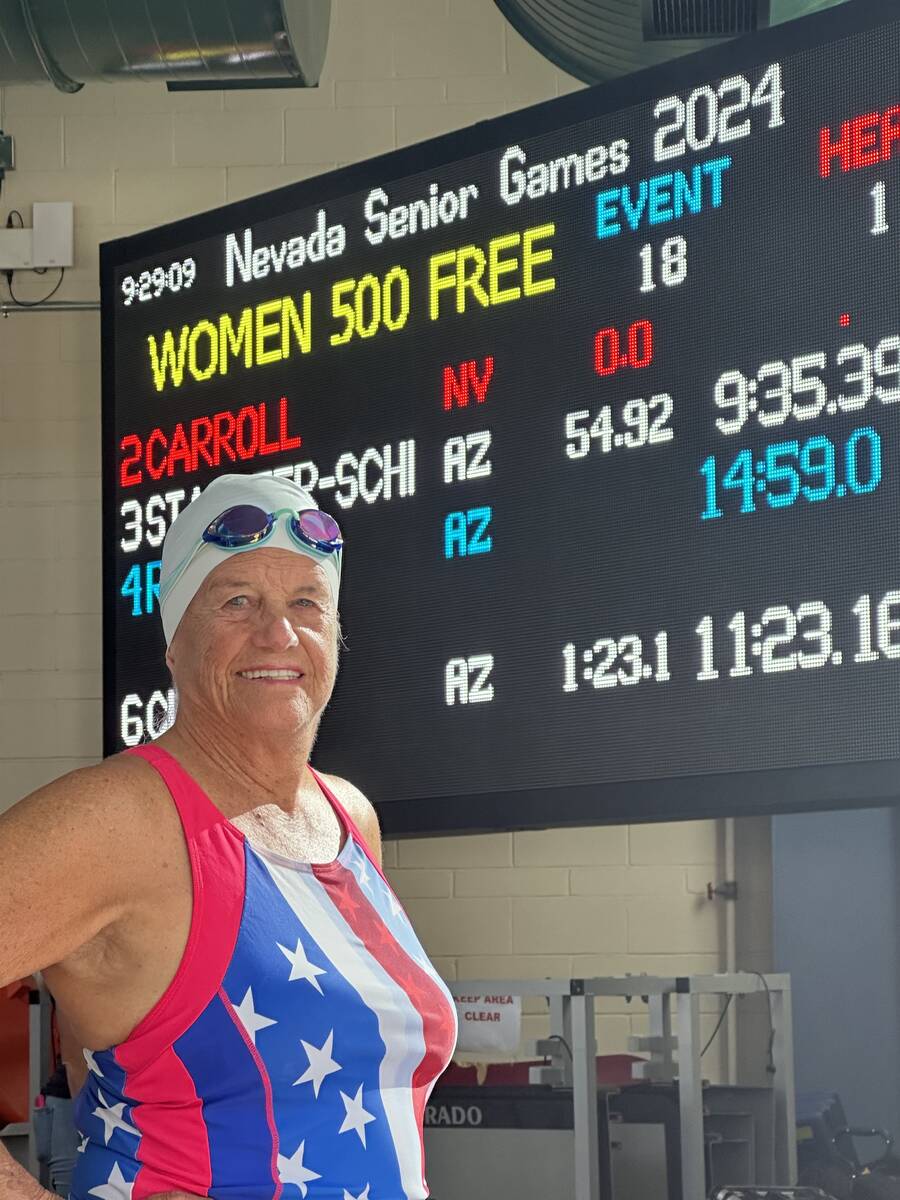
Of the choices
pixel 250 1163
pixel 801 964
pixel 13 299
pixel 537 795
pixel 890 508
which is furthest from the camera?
pixel 13 299

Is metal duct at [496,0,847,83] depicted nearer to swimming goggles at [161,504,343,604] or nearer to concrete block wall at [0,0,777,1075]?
concrete block wall at [0,0,777,1075]

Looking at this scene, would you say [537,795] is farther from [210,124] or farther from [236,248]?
[210,124]

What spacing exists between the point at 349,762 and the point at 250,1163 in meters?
2.16

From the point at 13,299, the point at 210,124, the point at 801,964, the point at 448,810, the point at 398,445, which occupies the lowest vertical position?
the point at 801,964

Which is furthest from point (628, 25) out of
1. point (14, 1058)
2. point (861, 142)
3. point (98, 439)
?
point (14, 1058)

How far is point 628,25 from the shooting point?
3.60 metres

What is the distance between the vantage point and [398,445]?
11.6 feet

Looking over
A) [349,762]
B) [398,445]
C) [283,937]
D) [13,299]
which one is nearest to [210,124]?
[13,299]

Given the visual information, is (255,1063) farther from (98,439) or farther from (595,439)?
(98,439)

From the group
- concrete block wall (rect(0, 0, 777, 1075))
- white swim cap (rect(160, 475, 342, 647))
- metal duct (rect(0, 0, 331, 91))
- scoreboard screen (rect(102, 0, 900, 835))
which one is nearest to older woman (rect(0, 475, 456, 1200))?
white swim cap (rect(160, 475, 342, 647))

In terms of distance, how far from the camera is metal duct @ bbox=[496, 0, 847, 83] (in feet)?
11.4

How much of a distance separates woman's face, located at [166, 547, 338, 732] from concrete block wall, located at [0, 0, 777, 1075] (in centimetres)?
375

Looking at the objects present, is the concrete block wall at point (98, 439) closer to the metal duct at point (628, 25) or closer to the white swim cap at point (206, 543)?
the metal duct at point (628, 25)

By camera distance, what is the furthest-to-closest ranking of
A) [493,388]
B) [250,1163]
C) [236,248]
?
[236,248] < [493,388] < [250,1163]
